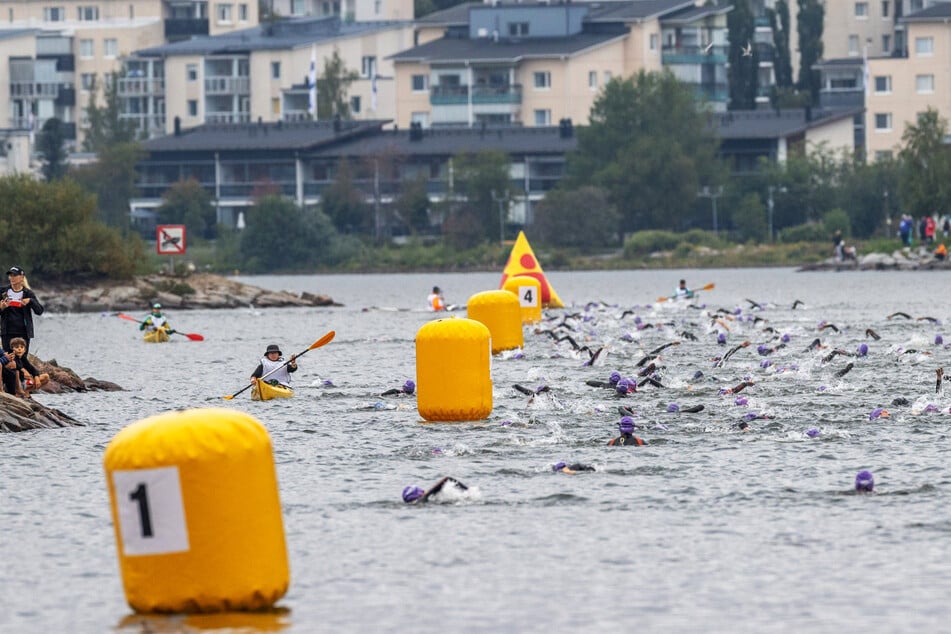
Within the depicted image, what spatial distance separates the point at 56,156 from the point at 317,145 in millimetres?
20276

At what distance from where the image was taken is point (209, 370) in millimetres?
45812

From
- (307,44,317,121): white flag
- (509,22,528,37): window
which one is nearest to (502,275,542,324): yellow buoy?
(307,44,317,121): white flag

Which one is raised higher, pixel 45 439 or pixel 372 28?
pixel 372 28

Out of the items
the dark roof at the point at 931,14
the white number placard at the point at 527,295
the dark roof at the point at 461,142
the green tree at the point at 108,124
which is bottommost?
the white number placard at the point at 527,295

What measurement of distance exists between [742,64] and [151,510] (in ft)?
481

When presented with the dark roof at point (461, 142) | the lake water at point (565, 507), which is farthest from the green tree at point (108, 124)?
the lake water at point (565, 507)

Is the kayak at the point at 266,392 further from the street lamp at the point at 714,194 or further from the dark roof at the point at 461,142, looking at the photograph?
the dark roof at the point at 461,142

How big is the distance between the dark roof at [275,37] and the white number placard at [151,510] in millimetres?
161724

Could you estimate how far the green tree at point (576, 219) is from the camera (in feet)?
440

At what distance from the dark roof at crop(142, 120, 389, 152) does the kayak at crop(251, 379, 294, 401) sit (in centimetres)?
11585

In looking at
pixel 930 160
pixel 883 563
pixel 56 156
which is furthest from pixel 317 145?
pixel 883 563

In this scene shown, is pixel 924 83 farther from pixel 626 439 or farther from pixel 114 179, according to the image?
pixel 626 439

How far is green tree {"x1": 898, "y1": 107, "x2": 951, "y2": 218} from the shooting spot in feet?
374

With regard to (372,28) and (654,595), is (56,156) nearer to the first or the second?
(372,28)
